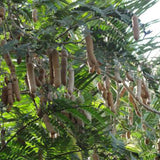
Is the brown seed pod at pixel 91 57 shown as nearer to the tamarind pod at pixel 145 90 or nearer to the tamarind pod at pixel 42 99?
the tamarind pod at pixel 42 99

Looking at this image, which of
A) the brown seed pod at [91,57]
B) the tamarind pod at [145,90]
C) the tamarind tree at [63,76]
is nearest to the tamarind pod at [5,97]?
the tamarind tree at [63,76]

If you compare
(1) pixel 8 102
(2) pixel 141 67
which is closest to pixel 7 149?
(1) pixel 8 102

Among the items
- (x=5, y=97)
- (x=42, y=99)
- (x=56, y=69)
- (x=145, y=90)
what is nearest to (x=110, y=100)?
(x=145, y=90)

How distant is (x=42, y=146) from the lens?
2562 millimetres

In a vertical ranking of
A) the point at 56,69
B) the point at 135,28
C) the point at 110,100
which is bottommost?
the point at 110,100

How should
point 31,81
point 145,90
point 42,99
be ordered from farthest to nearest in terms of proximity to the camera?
1. point 145,90
2. point 42,99
3. point 31,81

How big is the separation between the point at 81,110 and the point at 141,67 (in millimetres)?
574

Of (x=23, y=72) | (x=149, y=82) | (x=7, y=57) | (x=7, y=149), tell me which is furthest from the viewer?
(x=23, y=72)

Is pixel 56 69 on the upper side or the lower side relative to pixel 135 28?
lower

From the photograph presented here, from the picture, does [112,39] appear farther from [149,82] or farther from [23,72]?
[23,72]

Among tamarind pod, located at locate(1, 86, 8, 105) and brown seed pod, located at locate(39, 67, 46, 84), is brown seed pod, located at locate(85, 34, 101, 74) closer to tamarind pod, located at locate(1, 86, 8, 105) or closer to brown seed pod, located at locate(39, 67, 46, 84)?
brown seed pod, located at locate(39, 67, 46, 84)

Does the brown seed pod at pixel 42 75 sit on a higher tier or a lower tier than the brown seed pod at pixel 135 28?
lower

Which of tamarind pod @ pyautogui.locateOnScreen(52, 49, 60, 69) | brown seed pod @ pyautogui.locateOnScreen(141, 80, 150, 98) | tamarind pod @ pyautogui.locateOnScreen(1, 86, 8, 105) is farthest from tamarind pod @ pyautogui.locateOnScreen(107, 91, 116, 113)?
tamarind pod @ pyautogui.locateOnScreen(1, 86, 8, 105)

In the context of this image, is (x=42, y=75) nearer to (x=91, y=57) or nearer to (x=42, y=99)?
(x=42, y=99)
